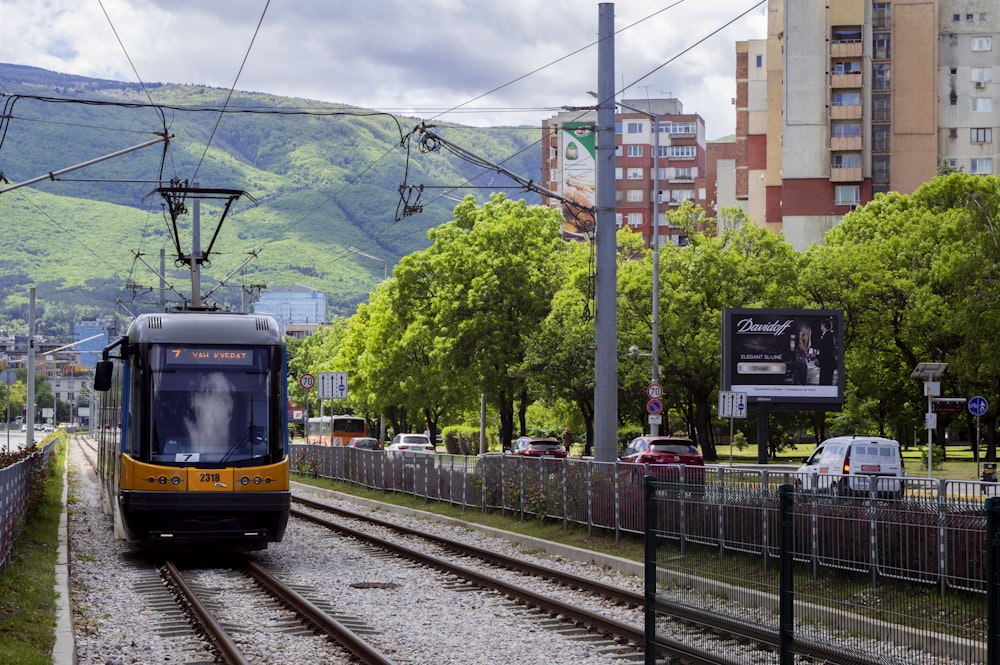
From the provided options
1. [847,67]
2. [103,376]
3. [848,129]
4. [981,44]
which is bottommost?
[103,376]

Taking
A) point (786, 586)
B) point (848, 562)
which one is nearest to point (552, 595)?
point (786, 586)

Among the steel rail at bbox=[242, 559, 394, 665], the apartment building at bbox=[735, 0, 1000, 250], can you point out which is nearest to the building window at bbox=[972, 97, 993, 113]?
the apartment building at bbox=[735, 0, 1000, 250]

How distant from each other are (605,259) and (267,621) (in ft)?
33.6

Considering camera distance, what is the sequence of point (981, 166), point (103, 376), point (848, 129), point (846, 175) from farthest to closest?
point (981, 166), point (848, 129), point (846, 175), point (103, 376)

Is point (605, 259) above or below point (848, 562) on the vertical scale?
above

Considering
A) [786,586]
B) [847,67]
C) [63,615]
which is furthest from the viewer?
[847,67]

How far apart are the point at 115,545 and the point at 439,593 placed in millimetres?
8734

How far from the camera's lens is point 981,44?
4045 inches

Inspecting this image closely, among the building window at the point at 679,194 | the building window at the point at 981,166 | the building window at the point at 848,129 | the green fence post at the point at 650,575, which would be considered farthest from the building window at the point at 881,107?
the green fence post at the point at 650,575

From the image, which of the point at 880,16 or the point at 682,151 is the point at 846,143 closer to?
the point at 880,16

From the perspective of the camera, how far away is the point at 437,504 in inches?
1247

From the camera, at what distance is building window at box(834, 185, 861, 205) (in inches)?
3894

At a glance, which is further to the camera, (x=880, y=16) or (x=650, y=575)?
(x=880, y=16)

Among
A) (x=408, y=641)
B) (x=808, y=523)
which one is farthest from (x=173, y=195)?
(x=808, y=523)
